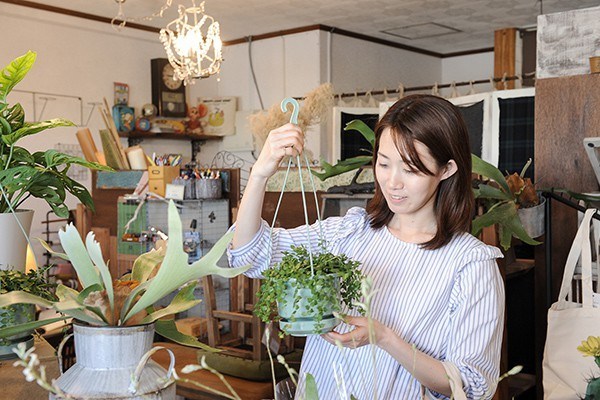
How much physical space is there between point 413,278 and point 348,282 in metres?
0.36

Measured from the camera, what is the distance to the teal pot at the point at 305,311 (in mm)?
1117

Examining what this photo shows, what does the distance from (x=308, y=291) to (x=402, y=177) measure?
1.26 ft

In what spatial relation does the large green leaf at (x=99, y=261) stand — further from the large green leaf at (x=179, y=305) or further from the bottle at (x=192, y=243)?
the bottle at (x=192, y=243)

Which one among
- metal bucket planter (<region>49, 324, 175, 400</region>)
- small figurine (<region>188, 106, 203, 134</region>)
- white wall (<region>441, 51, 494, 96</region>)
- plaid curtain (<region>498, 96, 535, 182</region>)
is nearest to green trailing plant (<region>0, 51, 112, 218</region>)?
metal bucket planter (<region>49, 324, 175, 400</region>)

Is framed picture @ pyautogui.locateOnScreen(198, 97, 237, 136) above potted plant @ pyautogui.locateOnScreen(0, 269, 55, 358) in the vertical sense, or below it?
above

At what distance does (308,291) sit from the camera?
1117 millimetres

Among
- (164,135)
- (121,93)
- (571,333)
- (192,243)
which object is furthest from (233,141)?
(571,333)

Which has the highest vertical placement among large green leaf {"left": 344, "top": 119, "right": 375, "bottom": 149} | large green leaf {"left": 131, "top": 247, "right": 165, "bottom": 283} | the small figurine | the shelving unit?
the small figurine

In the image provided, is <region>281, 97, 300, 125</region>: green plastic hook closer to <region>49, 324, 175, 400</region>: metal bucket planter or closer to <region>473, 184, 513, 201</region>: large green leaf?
<region>49, 324, 175, 400</region>: metal bucket planter

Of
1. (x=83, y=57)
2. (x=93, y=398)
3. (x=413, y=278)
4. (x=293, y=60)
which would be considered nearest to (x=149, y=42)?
(x=83, y=57)

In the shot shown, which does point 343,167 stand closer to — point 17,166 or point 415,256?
point 415,256

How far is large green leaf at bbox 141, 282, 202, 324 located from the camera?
103 cm

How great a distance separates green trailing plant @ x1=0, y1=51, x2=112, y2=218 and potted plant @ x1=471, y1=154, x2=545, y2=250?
1.36 m

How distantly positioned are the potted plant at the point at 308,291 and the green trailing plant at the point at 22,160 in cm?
52
